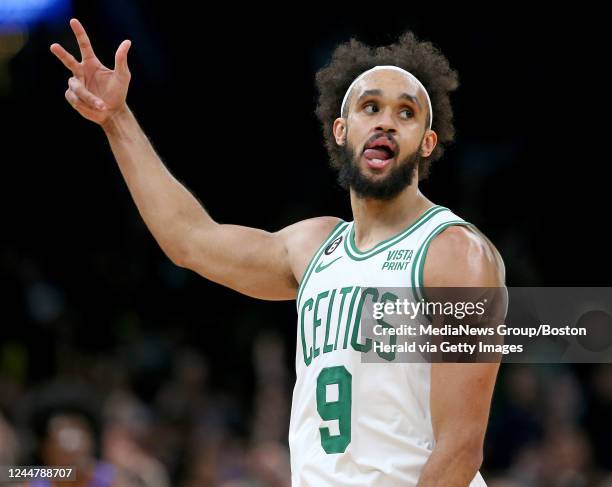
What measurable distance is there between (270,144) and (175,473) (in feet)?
15.5

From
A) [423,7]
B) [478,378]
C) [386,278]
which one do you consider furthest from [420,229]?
[423,7]

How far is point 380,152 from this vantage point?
541 cm

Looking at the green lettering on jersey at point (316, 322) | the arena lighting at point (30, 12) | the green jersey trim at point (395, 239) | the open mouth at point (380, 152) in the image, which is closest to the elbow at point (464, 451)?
the green lettering on jersey at point (316, 322)

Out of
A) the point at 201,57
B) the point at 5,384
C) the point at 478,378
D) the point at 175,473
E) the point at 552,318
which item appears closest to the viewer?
the point at 478,378

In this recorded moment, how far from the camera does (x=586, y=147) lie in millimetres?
13031

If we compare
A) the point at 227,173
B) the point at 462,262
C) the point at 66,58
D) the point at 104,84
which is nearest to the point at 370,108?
the point at 462,262

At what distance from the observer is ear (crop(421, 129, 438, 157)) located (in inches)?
220

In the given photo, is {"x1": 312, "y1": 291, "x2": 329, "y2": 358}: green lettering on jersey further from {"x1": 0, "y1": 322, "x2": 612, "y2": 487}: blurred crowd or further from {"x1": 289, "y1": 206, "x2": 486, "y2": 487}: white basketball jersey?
{"x1": 0, "y1": 322, "x2": 612, "y2": 487}: blurred crowd

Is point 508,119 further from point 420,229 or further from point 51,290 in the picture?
point 420,229

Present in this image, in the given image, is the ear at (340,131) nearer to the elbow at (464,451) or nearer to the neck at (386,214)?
the neck at (386,214)

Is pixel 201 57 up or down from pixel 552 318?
up

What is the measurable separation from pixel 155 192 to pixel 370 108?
4.12 ft

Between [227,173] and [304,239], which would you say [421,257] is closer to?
[304,239]

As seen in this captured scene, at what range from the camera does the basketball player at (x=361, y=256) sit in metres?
4.86
